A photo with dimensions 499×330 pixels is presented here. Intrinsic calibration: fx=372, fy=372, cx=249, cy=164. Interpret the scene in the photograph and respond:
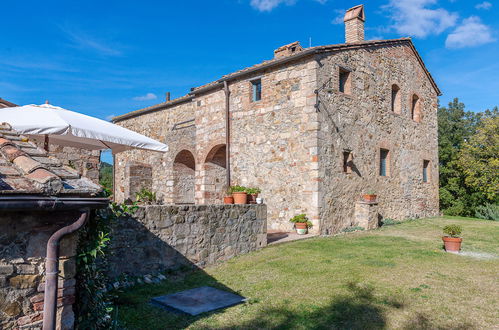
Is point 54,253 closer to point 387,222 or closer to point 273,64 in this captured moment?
point 273,64

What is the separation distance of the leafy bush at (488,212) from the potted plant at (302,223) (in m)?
11.6

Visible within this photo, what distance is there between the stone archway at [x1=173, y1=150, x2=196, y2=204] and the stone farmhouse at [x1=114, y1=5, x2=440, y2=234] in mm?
40

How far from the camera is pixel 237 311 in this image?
4.55 m

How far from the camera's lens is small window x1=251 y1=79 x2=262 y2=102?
11.6m

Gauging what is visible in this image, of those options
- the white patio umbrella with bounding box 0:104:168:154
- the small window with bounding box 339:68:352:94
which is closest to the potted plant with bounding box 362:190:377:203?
the small window with bounding box 339:68:352:94

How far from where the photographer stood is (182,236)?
6398 millimetres

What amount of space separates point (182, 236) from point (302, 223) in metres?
4.25

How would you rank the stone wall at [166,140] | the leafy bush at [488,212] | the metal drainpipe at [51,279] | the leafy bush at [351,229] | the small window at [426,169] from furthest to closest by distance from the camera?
the leafy bush at [488,212] → the small window at [426,169] → the stone wall at [166,140] → the leafy bush at [351,229] → the metal drainpipe at [51,279]

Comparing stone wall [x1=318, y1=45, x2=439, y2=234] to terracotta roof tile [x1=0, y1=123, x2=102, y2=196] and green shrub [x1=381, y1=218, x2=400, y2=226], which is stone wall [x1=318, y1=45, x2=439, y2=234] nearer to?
green shrub [x1=381, y1=218, x2=400, y2=226]

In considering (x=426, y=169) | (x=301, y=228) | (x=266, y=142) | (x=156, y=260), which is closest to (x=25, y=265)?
(x=156, y=260)

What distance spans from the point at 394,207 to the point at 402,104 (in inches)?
158

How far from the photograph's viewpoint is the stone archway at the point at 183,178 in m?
14.4

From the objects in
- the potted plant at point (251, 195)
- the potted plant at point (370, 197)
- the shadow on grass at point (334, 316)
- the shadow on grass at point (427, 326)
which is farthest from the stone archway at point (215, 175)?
the shadow on grass at point (427, 326)

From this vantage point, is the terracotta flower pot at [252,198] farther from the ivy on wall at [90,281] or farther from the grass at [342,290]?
the ivy on wall at [90,281]
